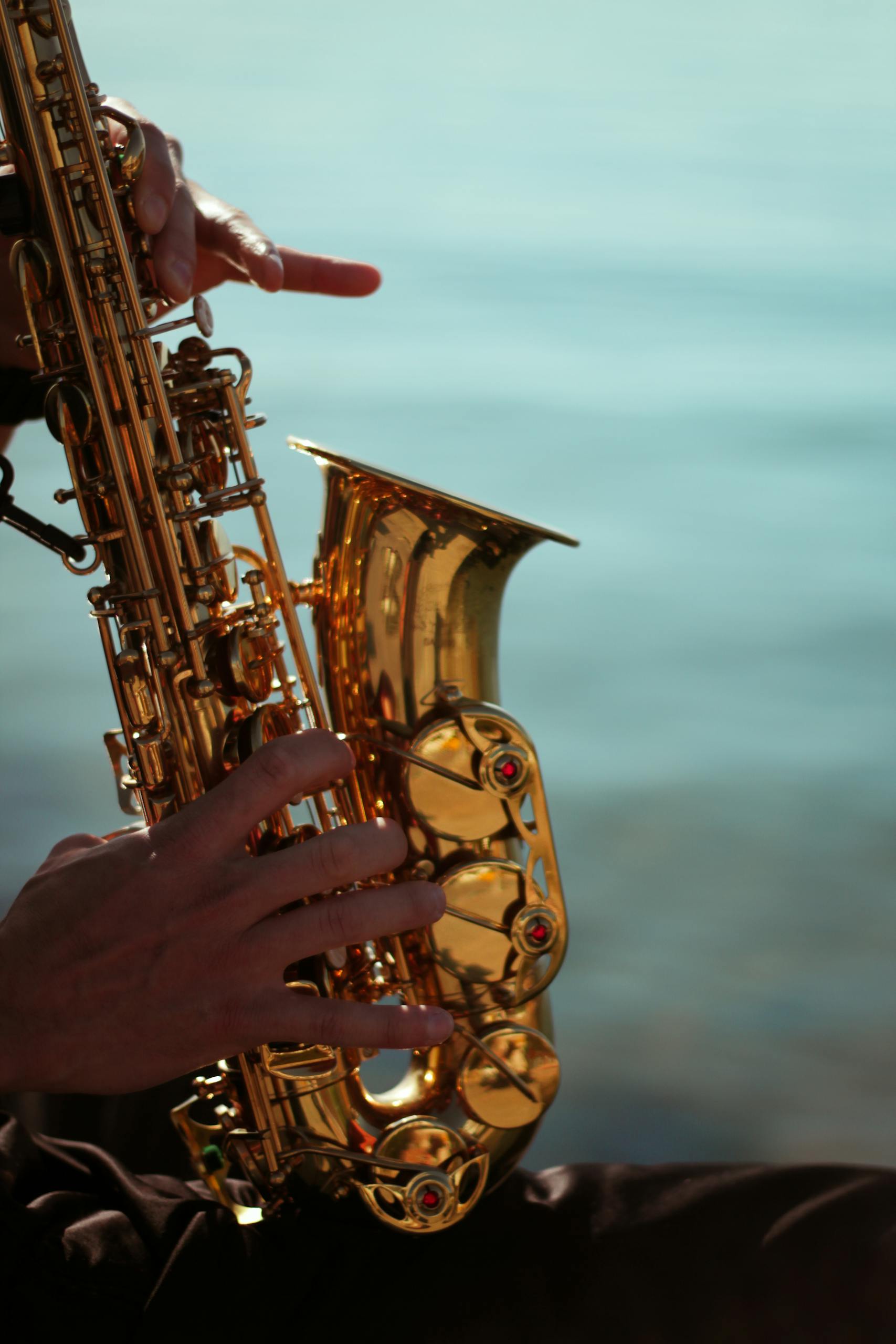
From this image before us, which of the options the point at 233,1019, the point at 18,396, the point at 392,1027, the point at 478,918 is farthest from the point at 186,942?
the point at 18,396

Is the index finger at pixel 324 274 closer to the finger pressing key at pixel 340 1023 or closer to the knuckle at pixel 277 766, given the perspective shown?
the knuckle at pixel 277 766

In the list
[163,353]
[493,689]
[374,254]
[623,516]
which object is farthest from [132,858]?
[374,254]

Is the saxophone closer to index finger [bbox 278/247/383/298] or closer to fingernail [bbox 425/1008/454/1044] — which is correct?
fingernail [bbox 425/1008/454/1044]

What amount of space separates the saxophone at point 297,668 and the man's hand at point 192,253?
0.02 meters

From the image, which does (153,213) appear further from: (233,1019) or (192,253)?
(233,1019)

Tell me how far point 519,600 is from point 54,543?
255cm

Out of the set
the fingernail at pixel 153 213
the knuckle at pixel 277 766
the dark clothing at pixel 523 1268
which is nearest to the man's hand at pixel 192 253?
the fingernail at pixel 153 213

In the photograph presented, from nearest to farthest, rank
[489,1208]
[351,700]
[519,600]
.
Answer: [489,1208] < [351,700] < [519,600]

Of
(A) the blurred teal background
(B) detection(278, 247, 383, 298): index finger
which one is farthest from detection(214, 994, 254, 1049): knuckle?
(A) the blurred teal background

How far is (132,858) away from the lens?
94 centimetres

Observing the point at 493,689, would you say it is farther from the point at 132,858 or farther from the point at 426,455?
the point at 426,455

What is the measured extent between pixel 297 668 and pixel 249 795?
0.23m

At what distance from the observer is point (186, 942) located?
0.93 meters

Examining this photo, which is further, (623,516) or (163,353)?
(623,516)
